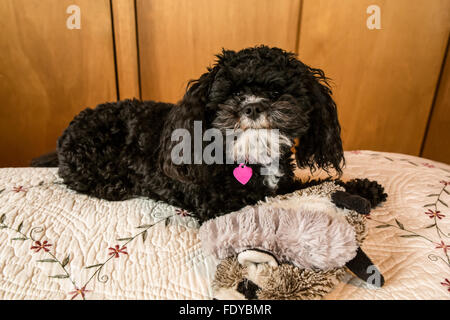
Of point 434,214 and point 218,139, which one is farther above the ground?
point 218,139

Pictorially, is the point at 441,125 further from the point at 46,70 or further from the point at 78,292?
the point at 46,70

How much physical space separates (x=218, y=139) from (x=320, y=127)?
34 cm

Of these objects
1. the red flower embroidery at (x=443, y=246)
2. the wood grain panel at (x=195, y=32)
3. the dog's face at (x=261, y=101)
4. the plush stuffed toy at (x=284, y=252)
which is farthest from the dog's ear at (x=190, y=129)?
the wood grain panel at (x=195, y=32)

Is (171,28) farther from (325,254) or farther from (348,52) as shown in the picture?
(325,254)

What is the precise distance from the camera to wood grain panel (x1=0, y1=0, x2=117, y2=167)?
1.65 metres

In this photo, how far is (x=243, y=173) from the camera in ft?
3.14

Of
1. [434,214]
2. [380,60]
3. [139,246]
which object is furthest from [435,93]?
[139,246]

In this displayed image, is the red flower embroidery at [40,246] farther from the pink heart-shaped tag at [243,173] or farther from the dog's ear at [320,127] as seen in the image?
the dog's ear at [320,127]

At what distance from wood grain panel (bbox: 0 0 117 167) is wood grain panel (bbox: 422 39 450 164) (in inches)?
87.1

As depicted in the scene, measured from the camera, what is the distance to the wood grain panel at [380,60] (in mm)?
1894

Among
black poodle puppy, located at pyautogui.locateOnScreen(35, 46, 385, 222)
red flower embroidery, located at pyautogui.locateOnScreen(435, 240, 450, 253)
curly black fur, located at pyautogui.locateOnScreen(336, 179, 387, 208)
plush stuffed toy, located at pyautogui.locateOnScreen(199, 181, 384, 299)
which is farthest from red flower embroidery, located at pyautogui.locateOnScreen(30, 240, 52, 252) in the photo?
red flower embroidery, located at pyautogui.locateOnScreen(435, 240, 450, 253)

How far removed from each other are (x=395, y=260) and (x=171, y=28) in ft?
5.24

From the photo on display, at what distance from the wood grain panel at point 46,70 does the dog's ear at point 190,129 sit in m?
1.05
